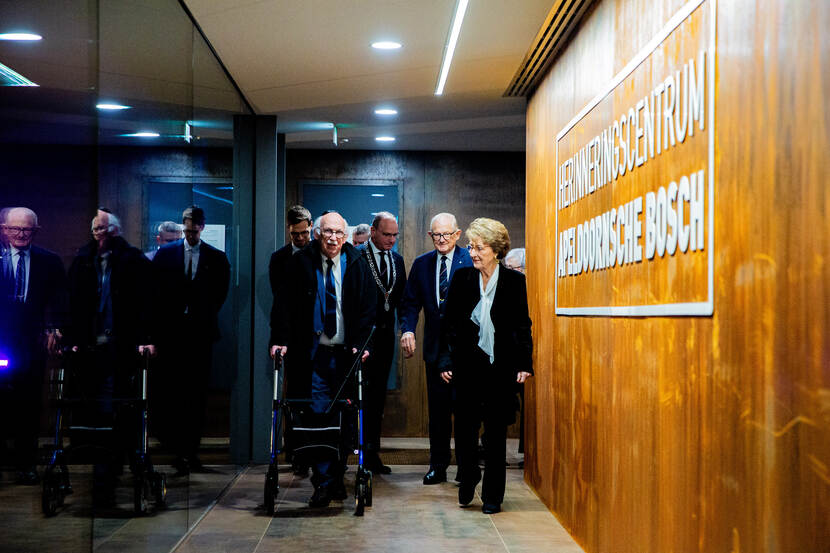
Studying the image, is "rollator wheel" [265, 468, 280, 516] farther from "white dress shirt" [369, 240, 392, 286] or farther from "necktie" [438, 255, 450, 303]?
"white dress shirt" [369, 240, 392, 286]

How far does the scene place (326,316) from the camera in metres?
5.77

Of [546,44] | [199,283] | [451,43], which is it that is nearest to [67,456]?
[199,283]

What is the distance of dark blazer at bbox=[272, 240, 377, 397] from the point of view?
18.8 feet

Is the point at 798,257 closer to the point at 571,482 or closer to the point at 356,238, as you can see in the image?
the point at 571,482

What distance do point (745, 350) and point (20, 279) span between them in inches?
75.0

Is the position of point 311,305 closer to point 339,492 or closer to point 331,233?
point 331,233

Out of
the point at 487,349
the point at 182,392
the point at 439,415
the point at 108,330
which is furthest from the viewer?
the point at 439,415

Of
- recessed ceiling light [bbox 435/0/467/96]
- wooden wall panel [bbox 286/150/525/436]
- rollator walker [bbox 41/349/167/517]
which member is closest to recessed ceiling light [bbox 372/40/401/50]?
recessed ceiling light [bbox 435/0/467/96]

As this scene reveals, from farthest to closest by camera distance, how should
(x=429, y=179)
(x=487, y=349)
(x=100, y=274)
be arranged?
1. (x=429, y=179)
2. (x=487, y=349)
3. (x=100, y=274)

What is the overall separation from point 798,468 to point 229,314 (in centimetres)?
456

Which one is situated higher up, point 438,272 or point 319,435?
point 438,272

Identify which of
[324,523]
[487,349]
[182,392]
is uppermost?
[487,349]

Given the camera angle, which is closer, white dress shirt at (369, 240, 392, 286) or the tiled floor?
the tiled floor

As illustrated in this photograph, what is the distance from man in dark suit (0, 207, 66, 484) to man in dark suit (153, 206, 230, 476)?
5.09 ft
